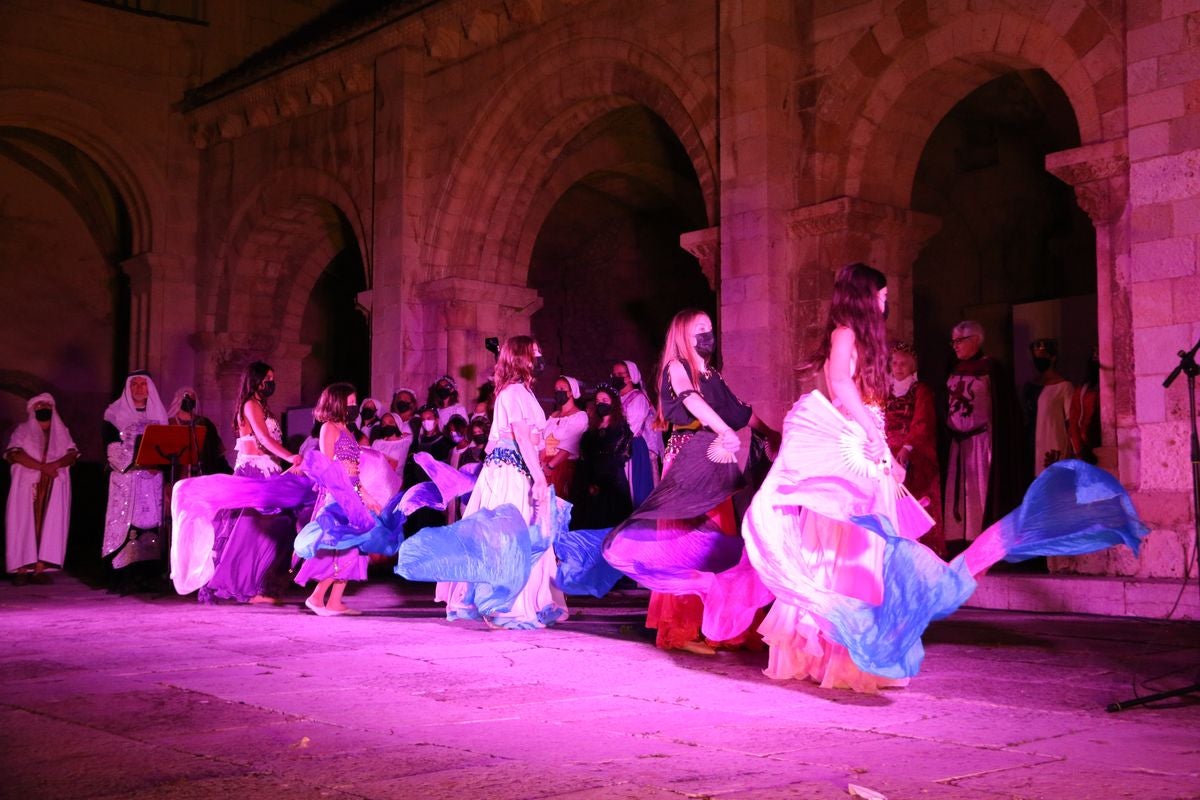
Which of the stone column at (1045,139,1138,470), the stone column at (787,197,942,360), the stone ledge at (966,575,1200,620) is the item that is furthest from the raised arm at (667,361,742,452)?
A: the stone column at (787,197,942,360)

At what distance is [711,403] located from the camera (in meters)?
6.14

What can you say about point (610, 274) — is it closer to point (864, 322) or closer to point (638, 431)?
point (638, 431)

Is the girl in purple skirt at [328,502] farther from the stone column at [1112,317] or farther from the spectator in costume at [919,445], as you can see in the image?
the stone column at [1112,317]

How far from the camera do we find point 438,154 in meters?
15.0

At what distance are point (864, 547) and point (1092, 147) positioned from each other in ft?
16.8

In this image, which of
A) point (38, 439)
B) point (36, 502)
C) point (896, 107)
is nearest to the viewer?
point (896, 107)

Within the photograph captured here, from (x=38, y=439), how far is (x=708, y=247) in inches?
260

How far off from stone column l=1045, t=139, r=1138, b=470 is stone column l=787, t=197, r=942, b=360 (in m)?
2.07

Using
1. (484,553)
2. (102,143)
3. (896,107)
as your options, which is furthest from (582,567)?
(102,143)

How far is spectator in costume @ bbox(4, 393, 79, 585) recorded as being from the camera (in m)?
11.7

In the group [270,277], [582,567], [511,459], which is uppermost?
[270,277]

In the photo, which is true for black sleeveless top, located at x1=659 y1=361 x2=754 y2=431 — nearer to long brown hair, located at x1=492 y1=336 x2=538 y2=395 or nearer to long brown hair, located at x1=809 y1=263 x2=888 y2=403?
long brown hair, located at x1=809 y1=263 x2=888 y2=403

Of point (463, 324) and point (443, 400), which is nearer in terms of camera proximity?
point (443, 400)

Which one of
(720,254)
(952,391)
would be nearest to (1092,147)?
(952,391)
